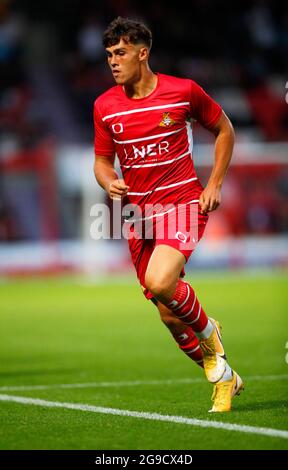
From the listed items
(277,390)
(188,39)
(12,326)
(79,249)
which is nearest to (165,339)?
(12,326)

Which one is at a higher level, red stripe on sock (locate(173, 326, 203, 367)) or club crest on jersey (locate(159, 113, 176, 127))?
club crest on jersey (locate(159, 113, 176, 127))

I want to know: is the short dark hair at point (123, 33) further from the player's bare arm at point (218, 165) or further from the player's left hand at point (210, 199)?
the player's left hand at point (210, 199)

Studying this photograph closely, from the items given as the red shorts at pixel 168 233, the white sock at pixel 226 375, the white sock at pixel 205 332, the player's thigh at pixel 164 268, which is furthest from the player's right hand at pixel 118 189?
the white sock at pixel 226 375

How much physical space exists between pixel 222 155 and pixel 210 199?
0.34 metres

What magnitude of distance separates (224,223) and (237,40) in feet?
19.8

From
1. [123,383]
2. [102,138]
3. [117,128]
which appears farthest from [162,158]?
[123,383]

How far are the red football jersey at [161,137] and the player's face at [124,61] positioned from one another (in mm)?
164

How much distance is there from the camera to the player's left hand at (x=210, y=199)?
6.14 m

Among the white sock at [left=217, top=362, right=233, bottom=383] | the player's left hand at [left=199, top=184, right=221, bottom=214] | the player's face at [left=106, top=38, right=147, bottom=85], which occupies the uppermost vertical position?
the player's face at [left=106, top=38, right=147, bottom=85]

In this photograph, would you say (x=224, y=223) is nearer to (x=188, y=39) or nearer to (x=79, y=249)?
(x=79, y=249)

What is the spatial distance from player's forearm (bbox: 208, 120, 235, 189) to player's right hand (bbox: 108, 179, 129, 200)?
538 millimetres

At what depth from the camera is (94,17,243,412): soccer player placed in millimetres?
6160

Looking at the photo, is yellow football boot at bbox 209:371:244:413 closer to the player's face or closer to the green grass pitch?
the green grass pitch

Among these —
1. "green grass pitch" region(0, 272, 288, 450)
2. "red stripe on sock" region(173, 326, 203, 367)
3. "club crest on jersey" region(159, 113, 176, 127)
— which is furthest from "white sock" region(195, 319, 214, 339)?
"club crest on jersey" region(159, 113, 176, 127)
